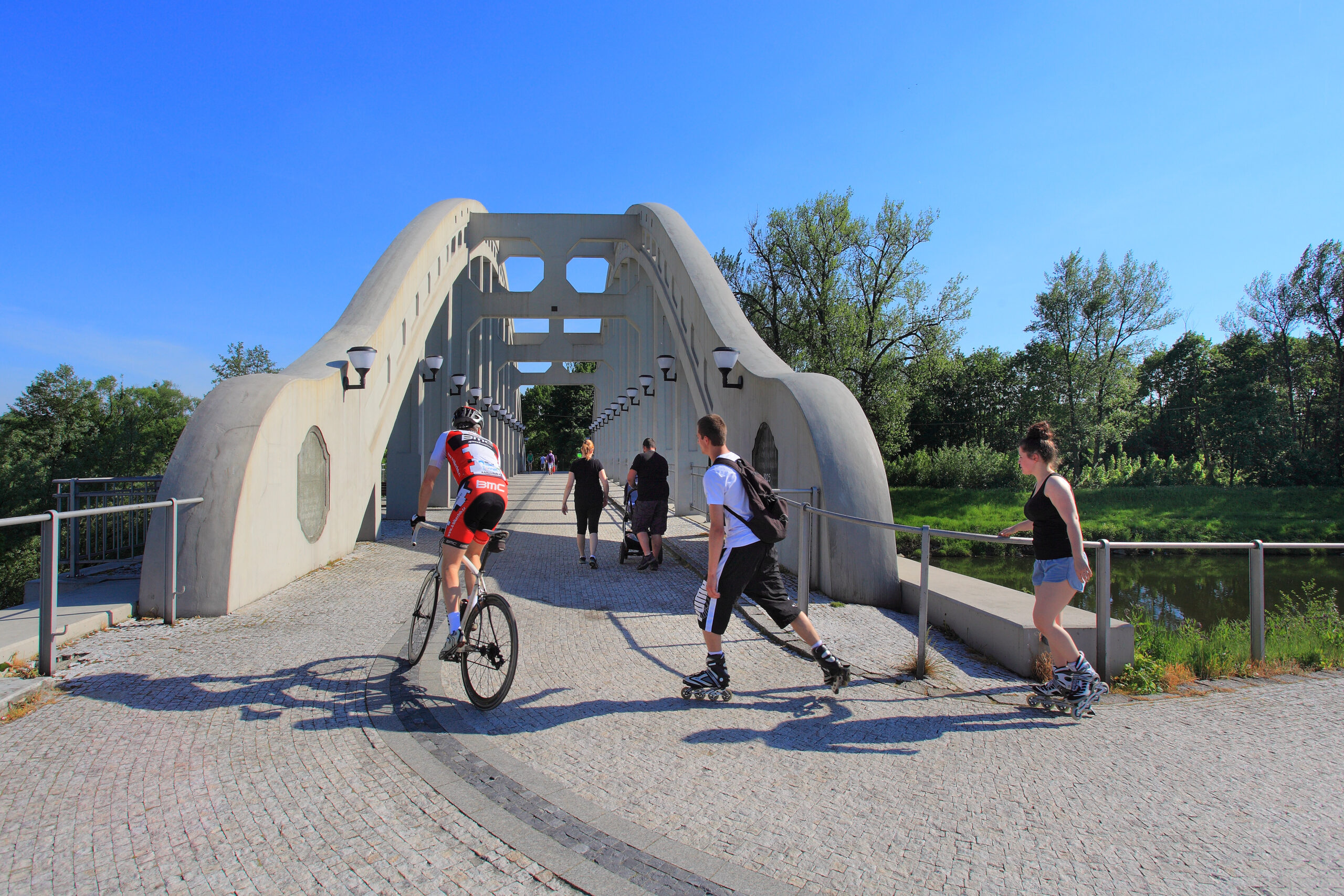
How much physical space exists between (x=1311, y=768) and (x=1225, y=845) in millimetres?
1125

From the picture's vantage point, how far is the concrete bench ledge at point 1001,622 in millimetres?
4816

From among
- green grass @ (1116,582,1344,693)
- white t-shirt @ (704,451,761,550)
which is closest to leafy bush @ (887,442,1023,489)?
green grass @ (1116,582,1344,693)

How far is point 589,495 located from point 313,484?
10.6ft

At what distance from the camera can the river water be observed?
13734 millimetres

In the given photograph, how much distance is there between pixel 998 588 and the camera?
648 cm

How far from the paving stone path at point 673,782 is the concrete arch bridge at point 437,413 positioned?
6.09 feet

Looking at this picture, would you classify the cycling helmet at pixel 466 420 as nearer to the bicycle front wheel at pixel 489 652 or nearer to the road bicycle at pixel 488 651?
the road bicycle at pixel 488 651

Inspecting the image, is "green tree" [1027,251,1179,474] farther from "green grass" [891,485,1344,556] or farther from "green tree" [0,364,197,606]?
"green tree" [0,364,197,606]

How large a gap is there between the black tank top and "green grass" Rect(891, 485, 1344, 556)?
77.6ft

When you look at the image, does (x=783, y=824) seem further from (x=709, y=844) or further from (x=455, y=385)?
(x=455, y=385)

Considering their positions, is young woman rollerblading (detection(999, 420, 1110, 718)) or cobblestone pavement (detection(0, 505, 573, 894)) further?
young woman rollerblading (detection(999, 420, 1110, 718))

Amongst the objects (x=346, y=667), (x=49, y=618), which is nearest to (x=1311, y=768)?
(x=346, y=667)

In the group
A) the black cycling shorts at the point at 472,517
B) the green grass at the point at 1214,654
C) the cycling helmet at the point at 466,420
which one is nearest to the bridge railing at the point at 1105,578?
the green grass at the point at 1214,654

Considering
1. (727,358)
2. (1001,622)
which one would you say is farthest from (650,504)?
(1001,622)
